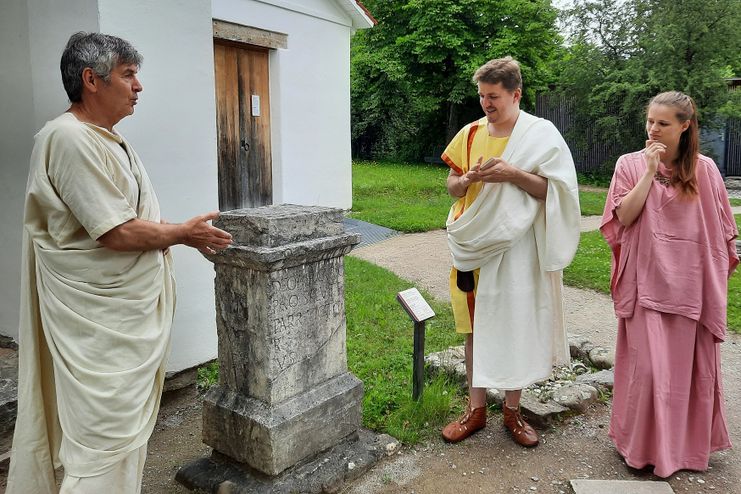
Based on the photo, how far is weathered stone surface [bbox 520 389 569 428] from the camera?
3504 millimetres

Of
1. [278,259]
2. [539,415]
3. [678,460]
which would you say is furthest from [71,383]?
[678,460]

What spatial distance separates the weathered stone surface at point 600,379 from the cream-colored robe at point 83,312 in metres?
2.91

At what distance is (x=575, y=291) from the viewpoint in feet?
22.3

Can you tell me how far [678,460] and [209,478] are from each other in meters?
2.28

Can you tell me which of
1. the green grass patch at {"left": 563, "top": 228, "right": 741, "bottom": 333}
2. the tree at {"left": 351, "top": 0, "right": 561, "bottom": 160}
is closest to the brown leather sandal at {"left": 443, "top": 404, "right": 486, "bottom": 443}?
the green grass patch at {"left": 563, "top": 228, "right": 741, "bottom": 333}

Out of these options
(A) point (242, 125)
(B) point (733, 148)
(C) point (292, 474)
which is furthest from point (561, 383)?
(B) point (733, 148)

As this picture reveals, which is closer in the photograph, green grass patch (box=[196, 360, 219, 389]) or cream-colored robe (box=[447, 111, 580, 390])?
cream-colored robe (box=[447, 111, 580, 390])

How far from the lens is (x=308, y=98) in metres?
9.17

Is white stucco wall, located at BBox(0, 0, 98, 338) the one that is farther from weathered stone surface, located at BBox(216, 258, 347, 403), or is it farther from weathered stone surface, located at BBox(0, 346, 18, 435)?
weathered stone surface, located at BBox(216, 258, 347, 403)

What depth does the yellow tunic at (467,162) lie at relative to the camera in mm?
3217

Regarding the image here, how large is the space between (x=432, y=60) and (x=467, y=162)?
16.8m

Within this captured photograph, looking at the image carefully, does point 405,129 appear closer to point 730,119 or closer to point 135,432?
point 730,119

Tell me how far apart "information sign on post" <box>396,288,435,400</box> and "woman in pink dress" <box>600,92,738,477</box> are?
107cm

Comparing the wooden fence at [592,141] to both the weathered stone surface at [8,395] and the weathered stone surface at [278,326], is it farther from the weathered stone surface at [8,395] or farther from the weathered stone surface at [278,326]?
the weathered stone surface at [8,395]
